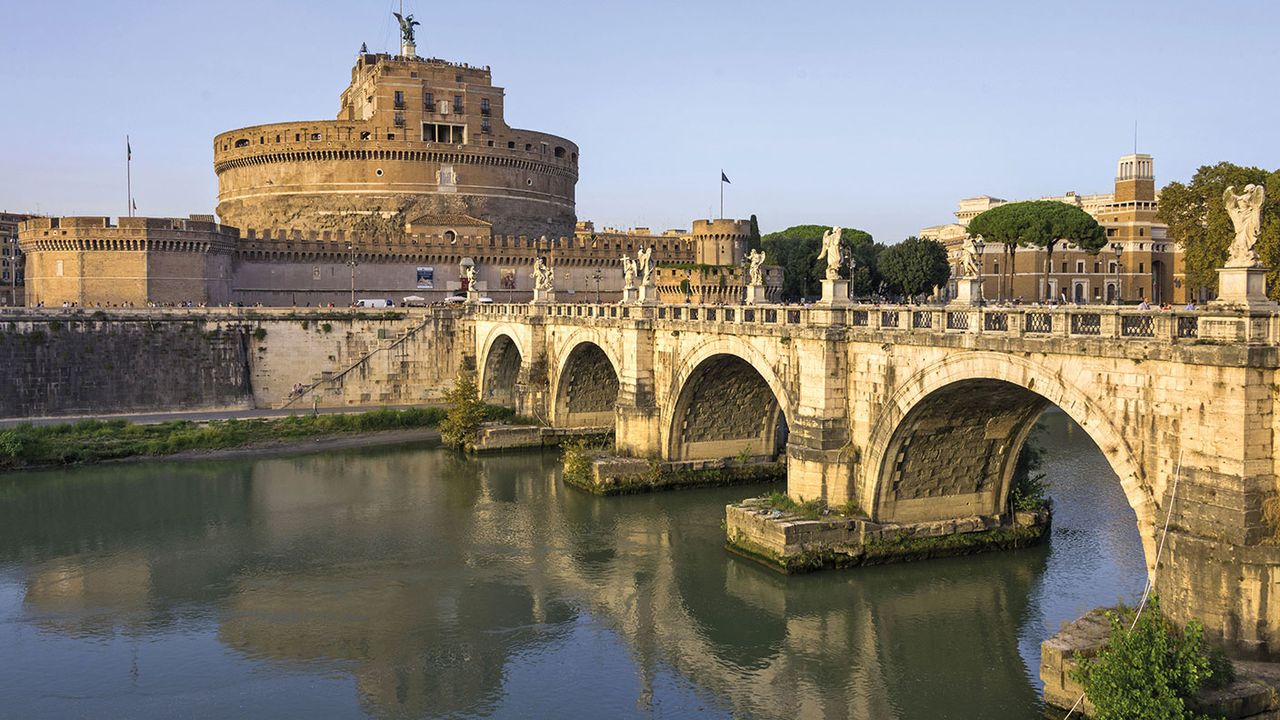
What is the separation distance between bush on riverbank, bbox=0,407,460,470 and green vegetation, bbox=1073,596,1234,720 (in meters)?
33.4

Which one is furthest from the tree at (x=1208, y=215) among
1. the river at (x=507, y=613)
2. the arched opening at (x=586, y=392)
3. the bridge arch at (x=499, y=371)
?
the bridge arch at (x=499, y=371)

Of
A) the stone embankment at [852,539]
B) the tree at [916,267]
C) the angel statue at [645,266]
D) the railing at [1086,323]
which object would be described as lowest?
the stone embankment at [852,539]

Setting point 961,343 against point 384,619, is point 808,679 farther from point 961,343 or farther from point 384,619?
point 384,619

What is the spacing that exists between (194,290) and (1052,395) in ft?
170

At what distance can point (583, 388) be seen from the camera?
39.8m

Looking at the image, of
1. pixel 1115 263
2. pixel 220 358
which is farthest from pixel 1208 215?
pixel 1115 263

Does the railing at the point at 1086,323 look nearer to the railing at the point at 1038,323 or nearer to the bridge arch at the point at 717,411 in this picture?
the railing at the point at 1038,323

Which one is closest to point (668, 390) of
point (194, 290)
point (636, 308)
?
point (636, 308)

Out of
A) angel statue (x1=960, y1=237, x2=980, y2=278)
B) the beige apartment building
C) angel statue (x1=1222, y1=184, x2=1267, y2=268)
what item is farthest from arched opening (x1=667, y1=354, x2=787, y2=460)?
the beige apartment building

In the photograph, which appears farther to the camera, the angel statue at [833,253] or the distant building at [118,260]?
the distant building at [118,260]

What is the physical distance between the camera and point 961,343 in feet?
59.5

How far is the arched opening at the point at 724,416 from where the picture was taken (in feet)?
96.9

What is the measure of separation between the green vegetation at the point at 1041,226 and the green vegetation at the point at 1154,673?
44.9 m

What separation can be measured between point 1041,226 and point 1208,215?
18879mm
